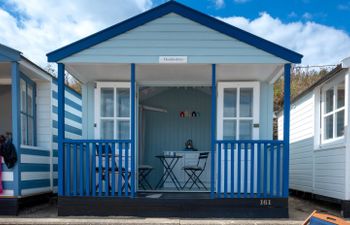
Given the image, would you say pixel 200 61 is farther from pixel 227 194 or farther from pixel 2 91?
pixel 2 91

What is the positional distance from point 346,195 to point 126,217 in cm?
330

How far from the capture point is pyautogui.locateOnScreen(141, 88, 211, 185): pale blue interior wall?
299 inches

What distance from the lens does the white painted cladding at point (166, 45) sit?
16.1ft

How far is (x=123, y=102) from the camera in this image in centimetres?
578

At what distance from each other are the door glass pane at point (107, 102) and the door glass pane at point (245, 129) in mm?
2212

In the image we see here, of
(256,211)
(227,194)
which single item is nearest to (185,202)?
(227,194)

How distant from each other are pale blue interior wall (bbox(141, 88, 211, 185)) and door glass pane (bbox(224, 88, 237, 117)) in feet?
6.24

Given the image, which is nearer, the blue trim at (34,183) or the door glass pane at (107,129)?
the blue trim at (34,183)

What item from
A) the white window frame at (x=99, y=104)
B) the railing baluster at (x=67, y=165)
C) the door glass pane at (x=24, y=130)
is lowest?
the railing baluster at (x=67, y=165)

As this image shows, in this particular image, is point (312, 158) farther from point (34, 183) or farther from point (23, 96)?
point (23, 96)

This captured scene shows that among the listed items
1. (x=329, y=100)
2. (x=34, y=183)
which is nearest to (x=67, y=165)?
(x=34, y=183)

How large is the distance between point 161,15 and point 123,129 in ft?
6.72

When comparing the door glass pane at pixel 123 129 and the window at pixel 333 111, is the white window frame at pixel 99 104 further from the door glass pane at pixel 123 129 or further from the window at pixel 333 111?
the window at pixel 333 111

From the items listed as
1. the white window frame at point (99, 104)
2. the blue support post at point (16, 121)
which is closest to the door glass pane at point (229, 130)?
the white window frame at point (99, 104)
